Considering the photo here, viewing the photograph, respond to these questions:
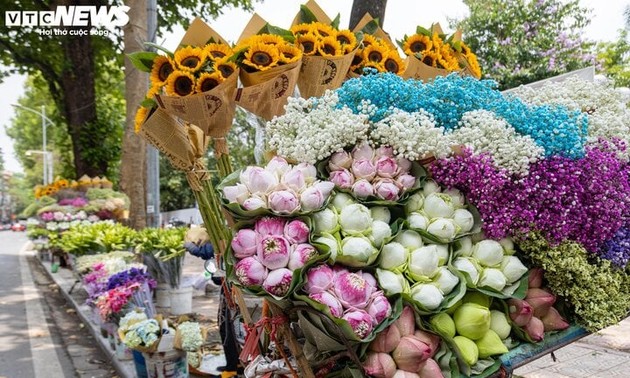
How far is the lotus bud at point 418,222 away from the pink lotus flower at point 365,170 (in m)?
0.21

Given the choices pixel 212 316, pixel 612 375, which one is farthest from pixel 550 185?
pixel 212 316

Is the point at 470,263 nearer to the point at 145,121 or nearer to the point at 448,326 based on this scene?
the point at 448,326

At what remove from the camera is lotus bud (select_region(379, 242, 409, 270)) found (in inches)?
68.0

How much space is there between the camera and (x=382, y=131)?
1.90 metres

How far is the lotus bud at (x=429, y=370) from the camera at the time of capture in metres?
1.62

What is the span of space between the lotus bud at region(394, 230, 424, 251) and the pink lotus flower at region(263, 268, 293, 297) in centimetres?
43

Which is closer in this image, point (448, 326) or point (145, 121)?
point (448, 326)

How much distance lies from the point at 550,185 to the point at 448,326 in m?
0.65

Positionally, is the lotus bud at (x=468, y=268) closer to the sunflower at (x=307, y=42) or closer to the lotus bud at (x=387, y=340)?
the lotus bud at (x=387, y=340)

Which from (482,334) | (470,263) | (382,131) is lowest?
(482,334)

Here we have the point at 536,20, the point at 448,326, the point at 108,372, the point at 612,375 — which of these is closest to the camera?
the point at 448,326

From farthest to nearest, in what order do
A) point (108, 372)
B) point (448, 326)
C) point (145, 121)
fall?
point (108, 372)
point (145, 121)
point (448, 326)

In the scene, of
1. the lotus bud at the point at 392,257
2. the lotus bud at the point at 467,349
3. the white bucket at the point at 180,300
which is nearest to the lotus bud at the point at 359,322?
the lotus bud at the point at 392,257

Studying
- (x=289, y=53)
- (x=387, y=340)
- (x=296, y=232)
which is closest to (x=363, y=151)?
(x=296, y=232)
